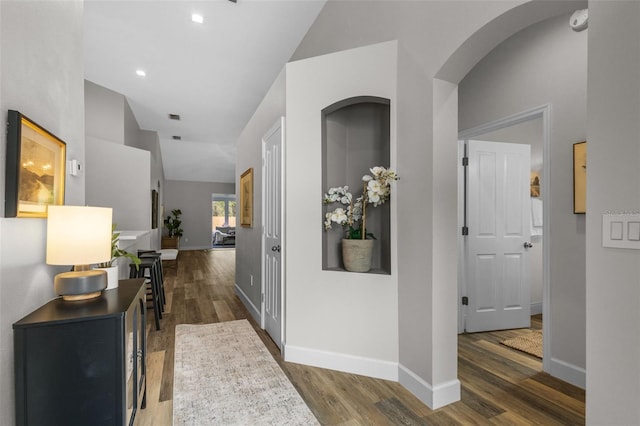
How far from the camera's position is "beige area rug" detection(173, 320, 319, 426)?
191 centimetres

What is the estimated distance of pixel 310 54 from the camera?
377cm

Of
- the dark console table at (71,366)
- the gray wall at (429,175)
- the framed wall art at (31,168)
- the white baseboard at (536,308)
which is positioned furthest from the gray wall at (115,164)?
the white baseboard at (536,308)

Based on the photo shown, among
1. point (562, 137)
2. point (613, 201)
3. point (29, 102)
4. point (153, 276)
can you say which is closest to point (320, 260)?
point (613, 201)

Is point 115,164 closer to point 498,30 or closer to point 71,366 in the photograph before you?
point 71,366

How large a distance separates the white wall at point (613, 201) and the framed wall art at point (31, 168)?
2.18 m

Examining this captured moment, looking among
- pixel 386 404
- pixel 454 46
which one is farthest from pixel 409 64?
pixel 386 404

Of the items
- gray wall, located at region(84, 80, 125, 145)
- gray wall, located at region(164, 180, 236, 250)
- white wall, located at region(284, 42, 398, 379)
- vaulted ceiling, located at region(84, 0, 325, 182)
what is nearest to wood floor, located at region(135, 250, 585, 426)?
white wall, located at region(284, 42, 398, 379)

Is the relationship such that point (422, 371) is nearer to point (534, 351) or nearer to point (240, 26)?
point (534, 351)

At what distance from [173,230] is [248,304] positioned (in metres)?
8.99

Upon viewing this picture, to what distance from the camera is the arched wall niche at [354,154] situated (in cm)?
258

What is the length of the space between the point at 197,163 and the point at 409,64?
419 inches

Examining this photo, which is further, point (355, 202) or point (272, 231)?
point (272, 231)

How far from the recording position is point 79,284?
1.50 metres

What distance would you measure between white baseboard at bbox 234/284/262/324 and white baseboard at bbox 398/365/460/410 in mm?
1876
